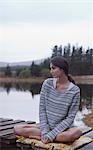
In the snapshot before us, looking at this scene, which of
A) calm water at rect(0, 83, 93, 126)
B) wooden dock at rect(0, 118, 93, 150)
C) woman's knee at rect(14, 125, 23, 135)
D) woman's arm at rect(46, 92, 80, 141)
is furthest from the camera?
calm water at rect(0, 83, 93, 126)

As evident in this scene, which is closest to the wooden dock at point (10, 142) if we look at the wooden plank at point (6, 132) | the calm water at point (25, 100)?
the wooden plank at point (6, 132)

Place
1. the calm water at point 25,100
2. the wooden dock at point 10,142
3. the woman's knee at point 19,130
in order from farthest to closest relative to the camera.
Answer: the calm water at point 25,100, the woman's knee at point 19,130, the wooden dock at point 10,142

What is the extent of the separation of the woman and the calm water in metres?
2.74

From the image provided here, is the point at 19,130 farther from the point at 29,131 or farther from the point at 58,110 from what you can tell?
the point at 58,110

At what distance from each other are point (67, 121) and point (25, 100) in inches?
166

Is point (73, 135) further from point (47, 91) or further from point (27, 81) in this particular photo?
point (27, 81)

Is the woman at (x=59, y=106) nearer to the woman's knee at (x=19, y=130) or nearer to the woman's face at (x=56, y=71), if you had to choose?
the woman's face at (x=56, y=71)

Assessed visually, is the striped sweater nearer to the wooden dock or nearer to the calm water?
the wooden dock

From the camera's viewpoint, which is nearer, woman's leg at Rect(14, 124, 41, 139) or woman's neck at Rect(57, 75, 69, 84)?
woman's neck at Rect(57, 75, 69, 84)

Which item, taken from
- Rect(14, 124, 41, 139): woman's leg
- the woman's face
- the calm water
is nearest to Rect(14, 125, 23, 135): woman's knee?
Rect(14, 124, 41, 139): woman's leg

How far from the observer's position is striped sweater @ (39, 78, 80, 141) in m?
2.14

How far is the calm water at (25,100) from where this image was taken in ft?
17.1

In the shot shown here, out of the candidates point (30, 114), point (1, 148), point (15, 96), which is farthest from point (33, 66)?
point (1, 148)

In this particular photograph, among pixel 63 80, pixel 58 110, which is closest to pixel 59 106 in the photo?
pixel 58 110
